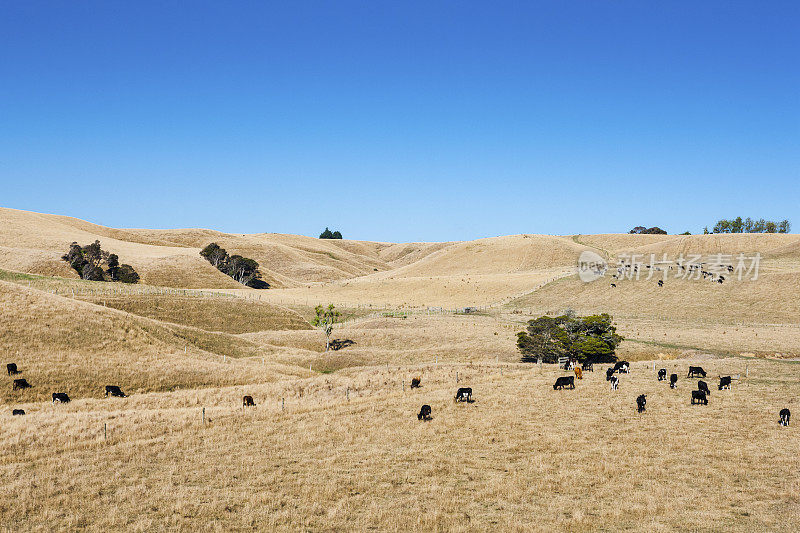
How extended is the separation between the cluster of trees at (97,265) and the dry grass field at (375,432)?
155 feet

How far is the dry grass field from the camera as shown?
17.0 metres

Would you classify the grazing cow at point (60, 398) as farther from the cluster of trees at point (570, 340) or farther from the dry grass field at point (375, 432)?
the cluster of trees at point (570, 340)

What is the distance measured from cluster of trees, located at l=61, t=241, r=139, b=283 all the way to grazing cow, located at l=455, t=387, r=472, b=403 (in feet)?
353

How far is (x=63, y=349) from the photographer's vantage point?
47.0m

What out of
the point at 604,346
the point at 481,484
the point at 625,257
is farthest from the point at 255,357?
the point at 625,257

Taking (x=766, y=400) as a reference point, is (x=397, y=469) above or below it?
below

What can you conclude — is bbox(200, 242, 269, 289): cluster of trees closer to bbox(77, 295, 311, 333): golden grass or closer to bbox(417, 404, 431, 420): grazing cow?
bbox(77, 295, 311, 333): golden grass

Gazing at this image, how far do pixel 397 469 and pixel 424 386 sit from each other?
772 inches

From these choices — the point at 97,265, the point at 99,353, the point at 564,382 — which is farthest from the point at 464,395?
the point at 97,265

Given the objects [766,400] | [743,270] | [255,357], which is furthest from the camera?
[743,270]

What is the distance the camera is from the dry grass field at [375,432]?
16969 millimetres

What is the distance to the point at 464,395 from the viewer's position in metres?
33.9

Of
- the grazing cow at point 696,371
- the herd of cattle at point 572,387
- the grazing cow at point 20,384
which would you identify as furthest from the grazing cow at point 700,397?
the grazing cow at point 20,384

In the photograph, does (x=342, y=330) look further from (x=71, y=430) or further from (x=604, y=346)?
(x=71, y=430)
